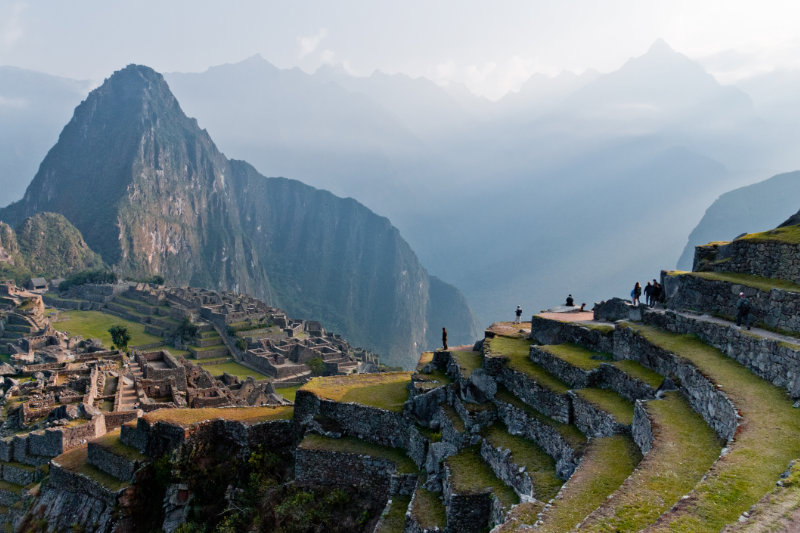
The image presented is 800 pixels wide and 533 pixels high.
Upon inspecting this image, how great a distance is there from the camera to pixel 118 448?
1617cm

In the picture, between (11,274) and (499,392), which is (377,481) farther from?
(11,274)

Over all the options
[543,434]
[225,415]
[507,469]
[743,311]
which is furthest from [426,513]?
[225,415]

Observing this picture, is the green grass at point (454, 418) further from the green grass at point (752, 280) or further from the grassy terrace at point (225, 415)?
the green grass at point (752, 280)

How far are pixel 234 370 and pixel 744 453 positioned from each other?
54.1 meters

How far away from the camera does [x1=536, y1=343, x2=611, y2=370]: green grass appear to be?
471 inches

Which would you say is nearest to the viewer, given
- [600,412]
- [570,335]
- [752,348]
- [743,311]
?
[752,348]

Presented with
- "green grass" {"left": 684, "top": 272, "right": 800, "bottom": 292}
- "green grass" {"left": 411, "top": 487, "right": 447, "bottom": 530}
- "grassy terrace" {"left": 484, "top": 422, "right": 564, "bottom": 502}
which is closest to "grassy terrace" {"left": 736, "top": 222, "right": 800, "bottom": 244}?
"green grass" {"left": 684, "top": 272, "right": 800, "bottom": 292}

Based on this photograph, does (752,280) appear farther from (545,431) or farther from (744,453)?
(744,453)

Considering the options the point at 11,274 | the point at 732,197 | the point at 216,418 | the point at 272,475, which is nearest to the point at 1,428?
the point at 216,418

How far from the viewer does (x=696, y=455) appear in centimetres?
750

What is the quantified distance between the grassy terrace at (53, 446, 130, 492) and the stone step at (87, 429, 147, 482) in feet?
0.41

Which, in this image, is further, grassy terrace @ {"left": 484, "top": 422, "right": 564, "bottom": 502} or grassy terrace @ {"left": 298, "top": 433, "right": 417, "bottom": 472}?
grassy terrace @ {"left": 298, "top": 433, "right": 417, "bottom": 472}

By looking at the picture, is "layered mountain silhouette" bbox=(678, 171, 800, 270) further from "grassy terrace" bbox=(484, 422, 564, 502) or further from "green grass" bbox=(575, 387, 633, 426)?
"grassy terrace" bbox=(484, 422, 564, 502)

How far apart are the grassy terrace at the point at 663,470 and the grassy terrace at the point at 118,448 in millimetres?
14333
